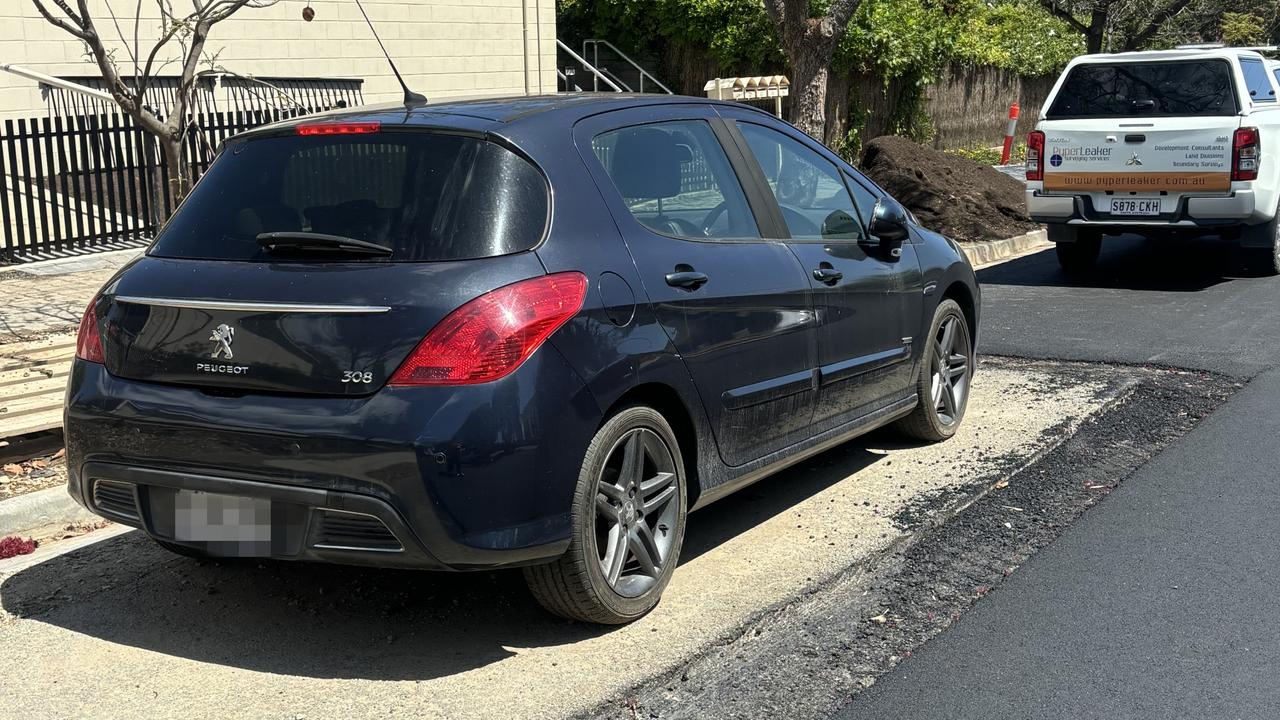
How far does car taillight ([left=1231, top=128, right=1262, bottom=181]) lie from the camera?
10.9 meters

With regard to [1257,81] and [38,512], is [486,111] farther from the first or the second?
[1257,81]

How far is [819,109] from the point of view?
13594 mm

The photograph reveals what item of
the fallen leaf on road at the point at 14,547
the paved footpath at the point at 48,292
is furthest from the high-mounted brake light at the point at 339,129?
the paved footpath at the point at 48,292

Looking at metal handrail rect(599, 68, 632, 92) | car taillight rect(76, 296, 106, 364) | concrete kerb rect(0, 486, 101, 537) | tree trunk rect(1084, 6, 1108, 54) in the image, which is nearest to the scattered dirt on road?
concrete kerb rect(0, 486, 101, 537)

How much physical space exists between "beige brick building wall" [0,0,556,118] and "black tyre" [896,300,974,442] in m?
10.9

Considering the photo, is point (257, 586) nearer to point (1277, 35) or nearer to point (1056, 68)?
point (1056, 68)

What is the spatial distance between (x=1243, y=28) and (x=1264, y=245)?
87.7ft

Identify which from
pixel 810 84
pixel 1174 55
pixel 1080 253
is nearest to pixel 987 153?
pixel 810 84

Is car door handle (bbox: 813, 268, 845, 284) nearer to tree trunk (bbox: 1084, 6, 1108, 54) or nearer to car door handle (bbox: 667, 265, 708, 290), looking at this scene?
car door handle (bbox: 667, 265, 708, 290)

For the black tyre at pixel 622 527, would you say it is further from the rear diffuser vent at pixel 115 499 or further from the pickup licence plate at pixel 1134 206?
the pickup licence plate at pixel 1134 206

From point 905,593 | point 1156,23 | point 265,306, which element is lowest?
point 905,593

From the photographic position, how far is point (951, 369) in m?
6.75

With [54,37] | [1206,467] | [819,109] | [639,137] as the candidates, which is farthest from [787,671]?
[54,37]

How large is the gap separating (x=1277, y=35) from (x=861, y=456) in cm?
3765
